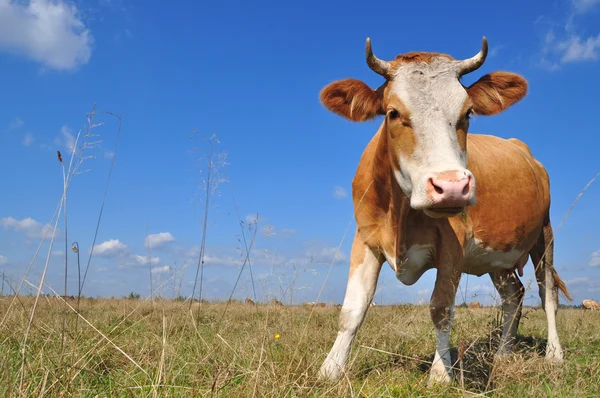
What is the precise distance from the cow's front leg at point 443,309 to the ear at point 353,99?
5.13 ft

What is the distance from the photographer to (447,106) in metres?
4.28

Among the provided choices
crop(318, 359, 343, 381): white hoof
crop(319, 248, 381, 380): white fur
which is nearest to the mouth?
crop(319, 248, 381, 380): white fur

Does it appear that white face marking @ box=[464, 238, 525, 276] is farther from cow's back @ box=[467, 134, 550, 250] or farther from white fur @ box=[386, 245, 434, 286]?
white fur @ box=[386, 245, 434, 286]

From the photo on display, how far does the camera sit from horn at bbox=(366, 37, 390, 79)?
4629 millimetres

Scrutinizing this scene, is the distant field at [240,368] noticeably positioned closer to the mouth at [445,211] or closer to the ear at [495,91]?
the mouth at [445,211]

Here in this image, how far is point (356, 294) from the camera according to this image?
4941 millimetres

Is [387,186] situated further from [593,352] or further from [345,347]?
[593,352]

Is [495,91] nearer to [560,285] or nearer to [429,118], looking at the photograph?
[429,118]

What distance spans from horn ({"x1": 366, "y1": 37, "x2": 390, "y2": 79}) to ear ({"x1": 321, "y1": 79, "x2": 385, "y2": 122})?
183 mm

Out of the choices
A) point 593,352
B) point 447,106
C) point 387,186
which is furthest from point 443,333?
point 593,352

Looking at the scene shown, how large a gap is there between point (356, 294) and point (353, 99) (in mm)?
1804

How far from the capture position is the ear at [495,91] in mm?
5148

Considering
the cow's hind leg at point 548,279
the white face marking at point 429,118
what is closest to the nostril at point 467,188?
the white face marking at point 429,118

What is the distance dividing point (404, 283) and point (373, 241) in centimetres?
57
